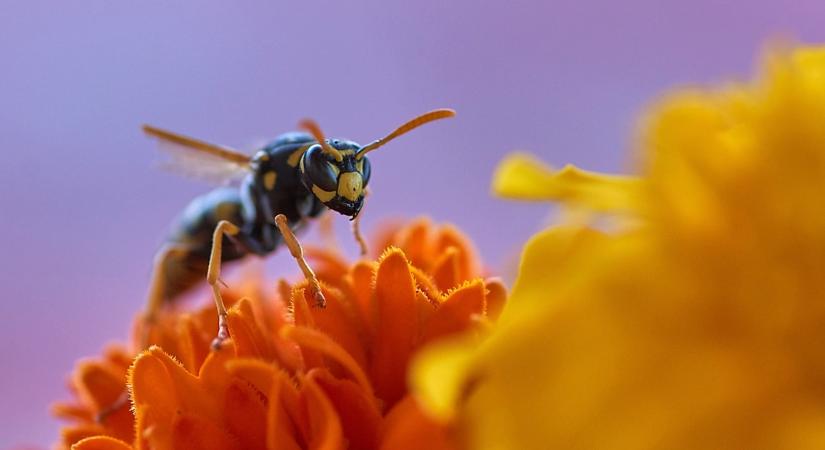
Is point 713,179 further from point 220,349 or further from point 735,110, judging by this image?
point 220,349

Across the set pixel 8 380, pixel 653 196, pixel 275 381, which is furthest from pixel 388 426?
pixel 8 380

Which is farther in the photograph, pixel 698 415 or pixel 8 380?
pixel 8 380

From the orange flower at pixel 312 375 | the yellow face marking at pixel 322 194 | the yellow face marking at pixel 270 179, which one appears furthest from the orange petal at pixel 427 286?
the yellow face marking at pixel 270 179

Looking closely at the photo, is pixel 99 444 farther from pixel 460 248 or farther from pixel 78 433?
pixel 460 248

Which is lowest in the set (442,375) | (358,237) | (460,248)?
(442,375)

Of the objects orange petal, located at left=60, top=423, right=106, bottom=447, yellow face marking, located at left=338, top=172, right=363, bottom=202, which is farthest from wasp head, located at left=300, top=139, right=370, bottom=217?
orange petal, located at left=60, top=423, right=106, bottom=447

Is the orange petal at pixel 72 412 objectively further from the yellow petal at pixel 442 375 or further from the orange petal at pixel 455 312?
the yellow petal at pixel 442 375

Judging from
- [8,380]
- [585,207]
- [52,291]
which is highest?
[52,291]

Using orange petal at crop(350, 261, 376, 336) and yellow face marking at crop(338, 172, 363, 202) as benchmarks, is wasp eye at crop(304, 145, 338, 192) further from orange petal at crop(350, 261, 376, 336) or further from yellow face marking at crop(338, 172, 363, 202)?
orange petal at crop(350, 261, 376, 336)

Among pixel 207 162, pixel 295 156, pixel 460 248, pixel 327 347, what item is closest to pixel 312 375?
pixel 327 347
